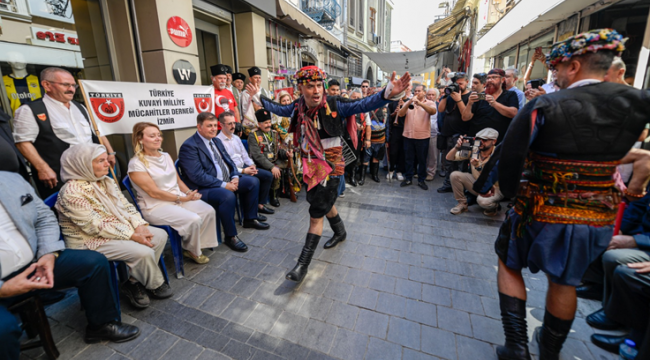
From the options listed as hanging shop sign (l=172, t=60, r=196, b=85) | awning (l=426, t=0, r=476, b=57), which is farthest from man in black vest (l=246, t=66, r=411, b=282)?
awning (l=426, t=0, r=476, b=57)

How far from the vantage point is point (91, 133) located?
323 centimetres

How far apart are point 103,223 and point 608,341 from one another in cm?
367

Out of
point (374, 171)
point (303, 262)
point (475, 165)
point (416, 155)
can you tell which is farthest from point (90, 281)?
point (416, 155)

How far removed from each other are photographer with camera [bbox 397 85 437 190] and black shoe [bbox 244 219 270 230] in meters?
3.14

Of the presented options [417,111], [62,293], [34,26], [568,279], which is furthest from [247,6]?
[568,279]

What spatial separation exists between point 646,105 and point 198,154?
11.9ft

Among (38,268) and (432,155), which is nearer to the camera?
(38,268)

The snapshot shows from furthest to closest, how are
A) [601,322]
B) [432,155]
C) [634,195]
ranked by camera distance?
1. [432,155]
2. [634,195]
3. [601,322]

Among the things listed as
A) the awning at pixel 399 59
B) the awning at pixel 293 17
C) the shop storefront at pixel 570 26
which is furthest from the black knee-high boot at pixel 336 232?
the awning at pixel 399 59

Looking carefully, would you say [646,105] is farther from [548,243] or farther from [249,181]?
[249,181]

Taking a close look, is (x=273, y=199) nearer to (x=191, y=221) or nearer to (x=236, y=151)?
(x=236, y=151)

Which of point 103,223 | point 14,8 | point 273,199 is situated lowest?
point 273,199

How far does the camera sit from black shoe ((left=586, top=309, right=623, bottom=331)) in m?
2.11

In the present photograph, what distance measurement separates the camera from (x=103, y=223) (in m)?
2.24
